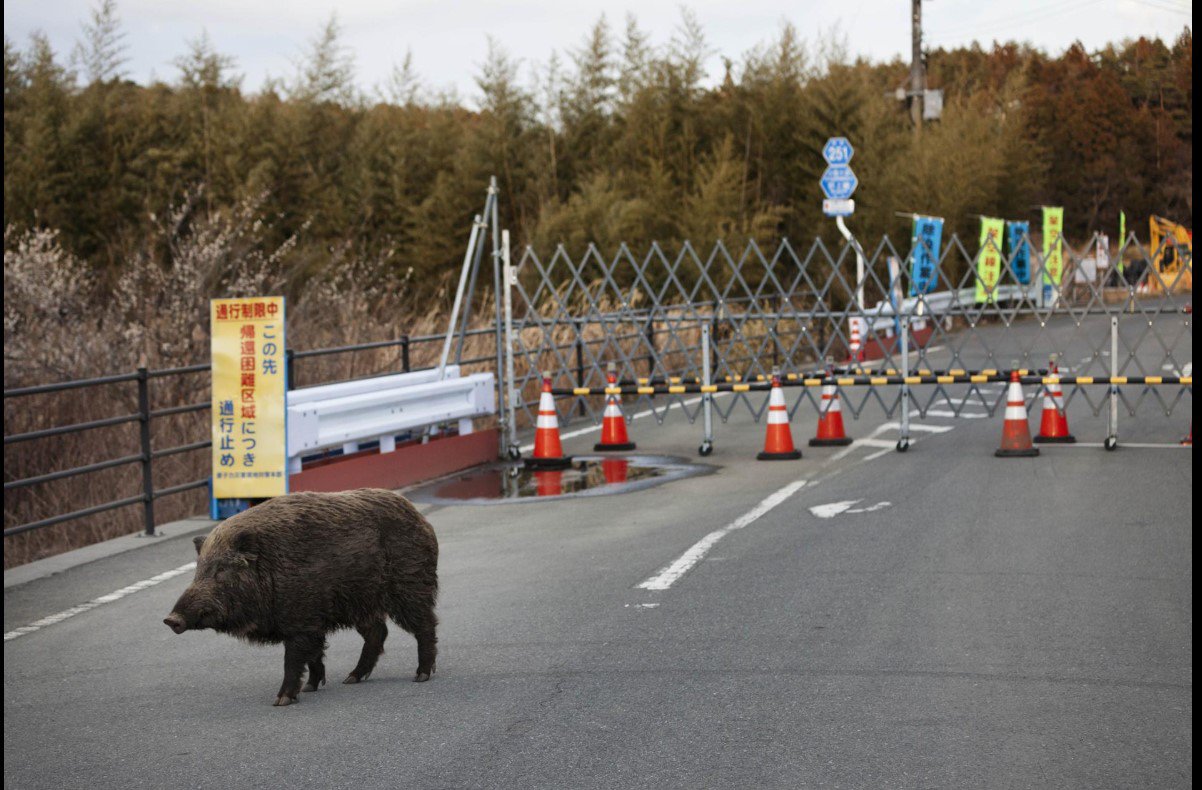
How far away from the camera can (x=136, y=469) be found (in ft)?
44.9

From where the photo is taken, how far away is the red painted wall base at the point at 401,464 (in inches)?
465

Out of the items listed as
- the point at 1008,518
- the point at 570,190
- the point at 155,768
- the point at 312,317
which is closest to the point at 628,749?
the point at 155,768

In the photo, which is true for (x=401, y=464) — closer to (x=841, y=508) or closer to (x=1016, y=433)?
(x=841, y=508)

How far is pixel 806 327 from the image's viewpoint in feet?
63.4

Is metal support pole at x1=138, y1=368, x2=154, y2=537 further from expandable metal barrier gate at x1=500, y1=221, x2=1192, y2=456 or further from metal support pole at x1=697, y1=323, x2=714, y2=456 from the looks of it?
metal support pole at x1=697, y1=323, x2=714, y2=456

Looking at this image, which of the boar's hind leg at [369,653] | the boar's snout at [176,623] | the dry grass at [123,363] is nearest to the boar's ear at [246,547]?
the boar's snout at [176,623]

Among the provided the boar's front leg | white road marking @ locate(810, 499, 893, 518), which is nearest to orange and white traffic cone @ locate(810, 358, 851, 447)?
white road marking @ locate(810, 499, 893, 518)

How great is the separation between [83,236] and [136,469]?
15.8 meters

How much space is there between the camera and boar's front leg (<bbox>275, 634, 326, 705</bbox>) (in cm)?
596

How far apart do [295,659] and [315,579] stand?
34 centimetres

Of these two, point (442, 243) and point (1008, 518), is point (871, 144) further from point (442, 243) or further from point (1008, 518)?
point (1008, 518)

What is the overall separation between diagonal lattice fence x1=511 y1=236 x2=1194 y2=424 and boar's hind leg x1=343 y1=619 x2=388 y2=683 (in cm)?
846

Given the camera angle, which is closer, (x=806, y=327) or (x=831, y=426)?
(x=831, y=426)

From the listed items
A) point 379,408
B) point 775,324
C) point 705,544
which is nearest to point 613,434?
point 379,408
